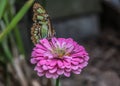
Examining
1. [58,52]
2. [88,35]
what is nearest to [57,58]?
[58,52]

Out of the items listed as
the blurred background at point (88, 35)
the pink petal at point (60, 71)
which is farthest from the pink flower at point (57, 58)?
the blurred background at point (88, 35)

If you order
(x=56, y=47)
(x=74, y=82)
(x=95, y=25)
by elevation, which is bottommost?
(x=74, y=82)

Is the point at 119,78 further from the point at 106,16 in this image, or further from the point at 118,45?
the point at 106,16

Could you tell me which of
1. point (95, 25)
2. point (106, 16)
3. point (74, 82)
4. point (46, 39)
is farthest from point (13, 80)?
point (106, 16)

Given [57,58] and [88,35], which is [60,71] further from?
[88,35]

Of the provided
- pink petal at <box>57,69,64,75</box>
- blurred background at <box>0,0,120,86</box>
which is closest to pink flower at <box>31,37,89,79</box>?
pink petal at <box>57,69,64,75</box>

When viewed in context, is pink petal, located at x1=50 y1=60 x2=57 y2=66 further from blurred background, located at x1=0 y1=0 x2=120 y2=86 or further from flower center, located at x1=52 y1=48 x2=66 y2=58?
blurred background, located at x1=0 y1=0 x2=120 y2=86
